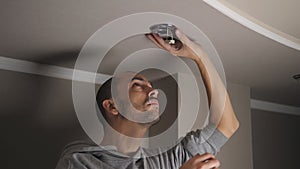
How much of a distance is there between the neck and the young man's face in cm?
5

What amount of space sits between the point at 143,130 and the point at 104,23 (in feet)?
1.75

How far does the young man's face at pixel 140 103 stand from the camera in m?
1.58

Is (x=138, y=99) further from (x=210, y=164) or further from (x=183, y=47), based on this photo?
(x=210, y=164)

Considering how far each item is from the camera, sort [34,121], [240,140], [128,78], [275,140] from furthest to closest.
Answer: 1. [275,140]
2. [240,140]
3. [34,121]
4. [128,78]

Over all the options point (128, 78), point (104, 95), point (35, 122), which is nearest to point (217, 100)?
point (128, 78)

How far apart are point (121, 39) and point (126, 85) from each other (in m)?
0.43

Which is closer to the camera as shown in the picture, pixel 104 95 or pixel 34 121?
pixel 104 95

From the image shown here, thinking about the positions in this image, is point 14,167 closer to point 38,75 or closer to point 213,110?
point 38,75

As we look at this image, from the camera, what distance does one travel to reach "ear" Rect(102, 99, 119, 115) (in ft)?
5.58

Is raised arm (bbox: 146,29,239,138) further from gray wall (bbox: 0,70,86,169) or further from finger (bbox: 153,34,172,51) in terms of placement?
gray wall (bbox: 0,70,86,169)

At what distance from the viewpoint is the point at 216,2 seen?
1.65 metres

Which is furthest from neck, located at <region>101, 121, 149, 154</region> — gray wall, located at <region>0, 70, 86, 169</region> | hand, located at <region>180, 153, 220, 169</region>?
gray wall, located at <region>0, 70, 86, 169</region>

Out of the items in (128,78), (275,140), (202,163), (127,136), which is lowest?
(202,163)

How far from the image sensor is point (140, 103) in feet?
5.18
